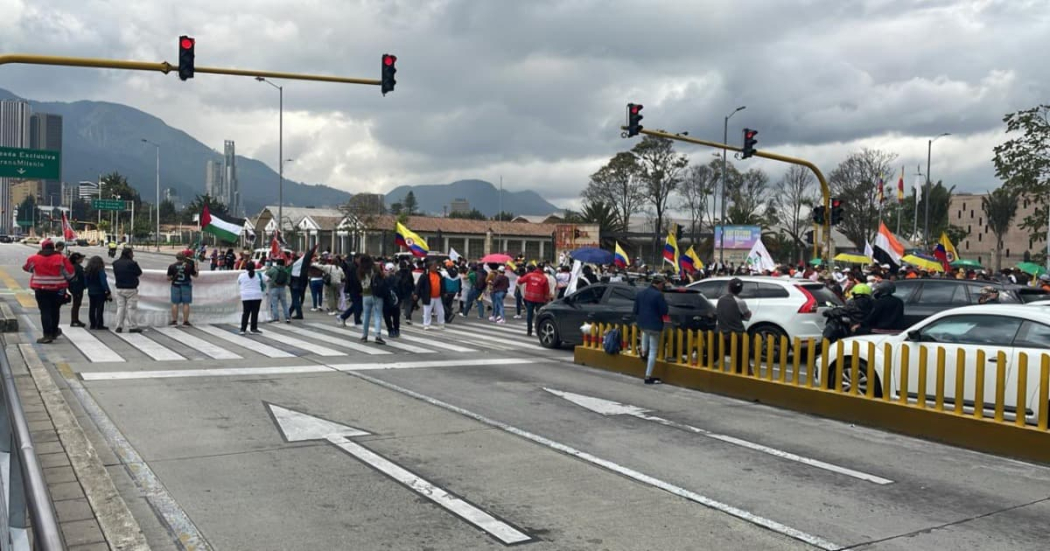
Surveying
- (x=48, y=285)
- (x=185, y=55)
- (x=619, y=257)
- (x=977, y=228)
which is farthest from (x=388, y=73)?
(x=977, y=228)

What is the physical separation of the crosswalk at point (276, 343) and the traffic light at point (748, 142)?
9.62 meters

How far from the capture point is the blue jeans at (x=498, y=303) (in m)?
23.4

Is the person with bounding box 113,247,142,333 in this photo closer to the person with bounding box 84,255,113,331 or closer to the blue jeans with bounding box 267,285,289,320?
→ the person with bounding box 84,255,113,331

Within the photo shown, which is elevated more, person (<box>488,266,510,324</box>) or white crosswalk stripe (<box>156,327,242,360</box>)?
person (<box>488,266,510,324</box>)

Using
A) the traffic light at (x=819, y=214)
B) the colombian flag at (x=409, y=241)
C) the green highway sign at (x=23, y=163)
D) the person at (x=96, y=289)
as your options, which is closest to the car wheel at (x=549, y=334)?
the person at (x=96, y=289)

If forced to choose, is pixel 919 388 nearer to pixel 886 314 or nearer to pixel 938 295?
pixel 886 314

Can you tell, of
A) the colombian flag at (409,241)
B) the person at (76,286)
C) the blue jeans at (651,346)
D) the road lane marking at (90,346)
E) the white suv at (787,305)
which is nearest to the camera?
the blue jeans at (651,346)

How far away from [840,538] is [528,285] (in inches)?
599

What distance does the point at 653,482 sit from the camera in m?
7.03

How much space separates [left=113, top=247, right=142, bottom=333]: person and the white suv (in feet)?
41.1

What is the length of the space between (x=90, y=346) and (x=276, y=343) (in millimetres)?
3240

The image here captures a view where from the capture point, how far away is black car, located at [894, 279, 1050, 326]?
14930 mm

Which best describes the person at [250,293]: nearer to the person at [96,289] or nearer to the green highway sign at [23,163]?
the person at [96,289]

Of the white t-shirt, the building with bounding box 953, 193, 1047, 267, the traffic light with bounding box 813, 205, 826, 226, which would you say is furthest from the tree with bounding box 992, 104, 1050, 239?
the building with bounding box 953, 193, 1047, 267
